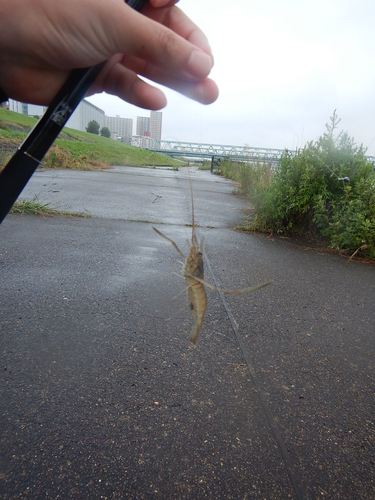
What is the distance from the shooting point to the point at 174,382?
7.97 feet

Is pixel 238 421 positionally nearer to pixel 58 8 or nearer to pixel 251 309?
pixel 251 309

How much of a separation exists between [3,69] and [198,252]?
902 mm

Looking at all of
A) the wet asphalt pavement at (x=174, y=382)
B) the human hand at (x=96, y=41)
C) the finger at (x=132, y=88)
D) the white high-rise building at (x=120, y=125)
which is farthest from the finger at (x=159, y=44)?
the wet asphalt pavement at (x=174, y=382)

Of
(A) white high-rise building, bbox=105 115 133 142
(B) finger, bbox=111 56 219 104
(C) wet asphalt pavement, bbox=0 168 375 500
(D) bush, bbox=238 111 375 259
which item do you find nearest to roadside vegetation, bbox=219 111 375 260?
(D) bush, bbox=238 111 375 259

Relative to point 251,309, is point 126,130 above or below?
above

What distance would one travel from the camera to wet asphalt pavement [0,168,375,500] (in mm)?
1791

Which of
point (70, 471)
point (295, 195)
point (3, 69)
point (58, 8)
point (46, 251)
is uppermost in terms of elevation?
point (58, 8)

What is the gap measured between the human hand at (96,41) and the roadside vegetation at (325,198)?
15.8 ft

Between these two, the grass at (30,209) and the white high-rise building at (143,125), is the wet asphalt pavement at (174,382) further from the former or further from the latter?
the grass at (30,209)

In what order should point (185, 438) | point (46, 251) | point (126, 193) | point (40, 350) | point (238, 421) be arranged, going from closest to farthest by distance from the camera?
point (185, 438) < point (238, 421) < point (40, 350) < point (46, 251) < point (126, 193)

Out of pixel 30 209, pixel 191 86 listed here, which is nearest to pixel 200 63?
pixel 191 86

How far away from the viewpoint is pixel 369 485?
71.4 inches

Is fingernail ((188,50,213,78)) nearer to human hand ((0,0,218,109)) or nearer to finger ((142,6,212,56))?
human hand ((0,0,218,109))

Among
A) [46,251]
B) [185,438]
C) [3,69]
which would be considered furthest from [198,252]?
[46,251]
